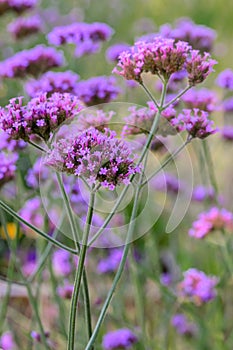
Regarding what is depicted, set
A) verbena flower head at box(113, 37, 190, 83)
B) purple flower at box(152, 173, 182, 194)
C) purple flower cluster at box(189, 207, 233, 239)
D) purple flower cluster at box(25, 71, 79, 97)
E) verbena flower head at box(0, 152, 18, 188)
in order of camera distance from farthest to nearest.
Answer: purple flower at box(152, 173, 182, 194) < purple flower cluster at box(189, 207, 233, 239) < purple flower cluster at box(25, 71, 79, 97) < verbena flower head at box(0, 152, 18, 188) < verbena flower head at box(113, 37, 190, 83)

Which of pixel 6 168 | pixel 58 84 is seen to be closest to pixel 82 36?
pixel 58 84

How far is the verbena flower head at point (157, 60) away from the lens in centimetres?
91

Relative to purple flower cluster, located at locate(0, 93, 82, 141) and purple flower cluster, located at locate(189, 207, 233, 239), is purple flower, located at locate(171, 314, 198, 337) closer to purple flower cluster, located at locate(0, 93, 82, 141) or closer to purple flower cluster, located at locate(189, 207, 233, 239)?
purple flower cluster, located at locate(189, 207, 233, 239)

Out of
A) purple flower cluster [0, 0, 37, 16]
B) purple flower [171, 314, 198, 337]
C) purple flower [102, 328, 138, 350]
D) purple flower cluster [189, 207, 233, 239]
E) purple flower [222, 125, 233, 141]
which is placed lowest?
purple flower [102, 328, 138, 350]

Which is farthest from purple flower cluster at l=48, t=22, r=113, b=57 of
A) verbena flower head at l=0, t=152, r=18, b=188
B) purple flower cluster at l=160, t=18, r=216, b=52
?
verbena flower head at l=0, t=152, r=18, b=188

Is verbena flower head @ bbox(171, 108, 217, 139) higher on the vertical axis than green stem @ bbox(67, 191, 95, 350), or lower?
higher

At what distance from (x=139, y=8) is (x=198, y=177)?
2.24 m

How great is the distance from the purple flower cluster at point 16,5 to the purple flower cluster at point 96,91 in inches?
26.8

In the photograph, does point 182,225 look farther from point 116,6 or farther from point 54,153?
point 116,6

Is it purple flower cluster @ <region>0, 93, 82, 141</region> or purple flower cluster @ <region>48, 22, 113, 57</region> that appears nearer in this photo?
purple flower cluster @ <region>0, 93, 82, 141</region>

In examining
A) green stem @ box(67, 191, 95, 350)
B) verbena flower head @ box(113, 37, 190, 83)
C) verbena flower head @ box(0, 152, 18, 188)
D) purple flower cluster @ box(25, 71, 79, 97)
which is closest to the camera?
green stem @ box(67, 191, 95, 350)

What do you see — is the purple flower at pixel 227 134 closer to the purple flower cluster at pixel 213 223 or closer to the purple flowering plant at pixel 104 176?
the purple flowering plant at pixel 104 176

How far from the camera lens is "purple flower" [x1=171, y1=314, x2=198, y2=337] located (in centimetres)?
177

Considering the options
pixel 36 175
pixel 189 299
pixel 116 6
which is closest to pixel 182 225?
pixel 189 299
